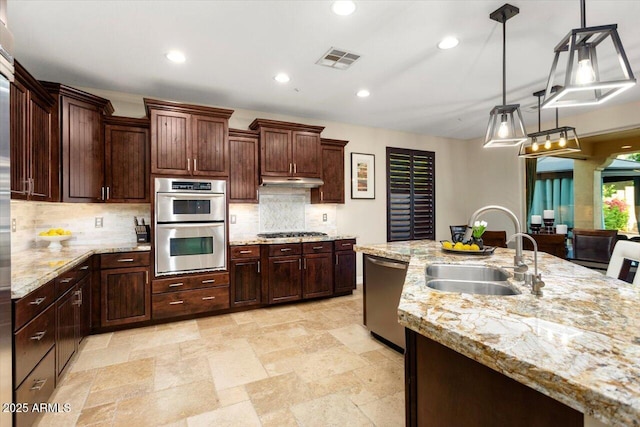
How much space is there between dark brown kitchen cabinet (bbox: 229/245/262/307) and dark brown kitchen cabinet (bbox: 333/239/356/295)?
1.15 m

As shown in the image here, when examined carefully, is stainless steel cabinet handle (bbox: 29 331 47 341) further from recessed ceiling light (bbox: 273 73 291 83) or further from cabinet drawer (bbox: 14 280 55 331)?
recessed ceiling light (bbox: 273 73 291 83)

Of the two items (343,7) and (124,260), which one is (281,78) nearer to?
(343,7)

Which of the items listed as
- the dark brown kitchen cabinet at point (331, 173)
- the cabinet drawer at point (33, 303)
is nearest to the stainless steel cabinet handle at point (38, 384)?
the cabinet drawer at point (33, 303)

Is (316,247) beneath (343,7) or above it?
beneath

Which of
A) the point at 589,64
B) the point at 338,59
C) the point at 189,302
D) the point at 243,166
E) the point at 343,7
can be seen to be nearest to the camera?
the point at 589,64

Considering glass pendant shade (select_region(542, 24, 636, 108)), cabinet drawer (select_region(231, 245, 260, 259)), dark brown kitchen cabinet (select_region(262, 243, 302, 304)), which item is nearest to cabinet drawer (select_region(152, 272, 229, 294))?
cabinet drawer (select_region(231, 245, 260, 259))

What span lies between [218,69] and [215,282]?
2420 millimetres

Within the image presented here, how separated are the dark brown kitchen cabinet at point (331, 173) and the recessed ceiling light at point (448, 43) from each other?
2.27m

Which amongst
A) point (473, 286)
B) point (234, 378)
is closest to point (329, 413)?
point (234, 378)

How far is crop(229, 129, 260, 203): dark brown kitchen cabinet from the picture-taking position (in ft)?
13.6

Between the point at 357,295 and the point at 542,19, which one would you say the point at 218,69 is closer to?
the point at 542,19

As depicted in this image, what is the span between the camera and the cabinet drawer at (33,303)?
5.42 feet

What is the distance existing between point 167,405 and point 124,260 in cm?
182

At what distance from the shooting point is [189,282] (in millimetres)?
3637
